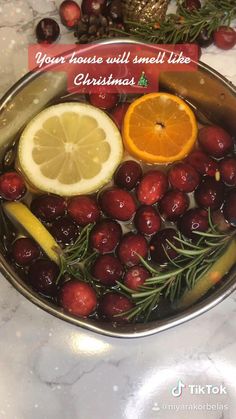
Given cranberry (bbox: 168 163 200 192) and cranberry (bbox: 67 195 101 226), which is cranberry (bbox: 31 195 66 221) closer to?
cranberry (bbox: 67 195 101 226)

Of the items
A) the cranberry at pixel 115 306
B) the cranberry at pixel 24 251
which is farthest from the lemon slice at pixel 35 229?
the cranberry at pixel 115 306

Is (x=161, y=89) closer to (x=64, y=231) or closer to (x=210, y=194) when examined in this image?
(x=210, y=194)

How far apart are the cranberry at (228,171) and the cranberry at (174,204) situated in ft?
0.31

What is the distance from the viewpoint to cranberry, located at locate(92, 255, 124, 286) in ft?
4.11

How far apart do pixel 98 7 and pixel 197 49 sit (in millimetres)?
234

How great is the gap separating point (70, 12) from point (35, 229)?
19.2 inches

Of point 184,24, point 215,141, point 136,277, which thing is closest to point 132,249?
point 136,277

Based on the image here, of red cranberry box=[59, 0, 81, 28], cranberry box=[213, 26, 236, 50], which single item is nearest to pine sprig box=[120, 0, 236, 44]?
cranberry box=[213, 26, 236, 50]

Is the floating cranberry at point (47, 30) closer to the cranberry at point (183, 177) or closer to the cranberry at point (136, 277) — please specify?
the cranberry at point (183, 177)

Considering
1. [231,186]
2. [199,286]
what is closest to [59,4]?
[231,186]

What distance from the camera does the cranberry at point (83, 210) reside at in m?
1.28

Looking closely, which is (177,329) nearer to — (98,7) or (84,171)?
(84,171)

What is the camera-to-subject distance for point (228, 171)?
51.6 inches

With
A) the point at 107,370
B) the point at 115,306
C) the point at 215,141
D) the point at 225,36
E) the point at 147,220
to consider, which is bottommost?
the point at 107,370
